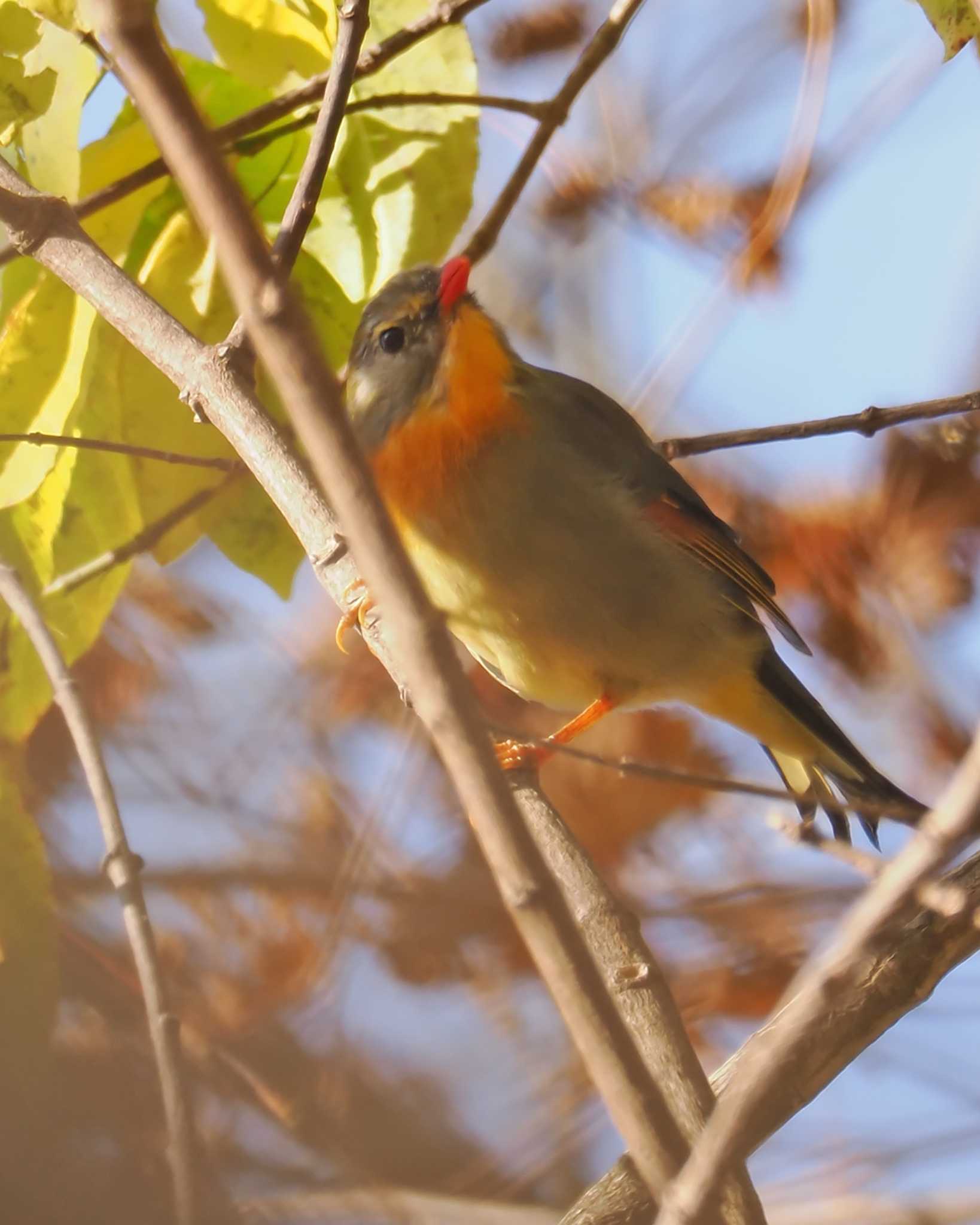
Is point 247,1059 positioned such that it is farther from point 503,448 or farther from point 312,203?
point 312,203

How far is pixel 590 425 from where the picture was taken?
2879mm

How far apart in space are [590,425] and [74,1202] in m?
1.78

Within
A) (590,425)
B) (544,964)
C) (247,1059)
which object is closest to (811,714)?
(590,425)

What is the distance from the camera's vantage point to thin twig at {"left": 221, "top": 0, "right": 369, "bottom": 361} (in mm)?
1878

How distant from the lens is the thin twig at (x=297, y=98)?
221 cm

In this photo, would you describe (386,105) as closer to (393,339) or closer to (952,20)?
(393,339)

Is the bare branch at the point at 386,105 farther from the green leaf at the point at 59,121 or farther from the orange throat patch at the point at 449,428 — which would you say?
the orange throat patch at the point at 449,428

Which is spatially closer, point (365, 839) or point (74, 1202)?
point (74, 1202)

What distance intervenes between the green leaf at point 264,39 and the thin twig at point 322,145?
344 mm

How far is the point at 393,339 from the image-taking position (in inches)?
112

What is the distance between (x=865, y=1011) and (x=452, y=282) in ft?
5.48

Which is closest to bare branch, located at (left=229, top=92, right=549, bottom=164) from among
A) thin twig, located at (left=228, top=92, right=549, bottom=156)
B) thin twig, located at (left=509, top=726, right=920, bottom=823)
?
thin twig, located at (left=228, top=92, right=549, bottom=156)

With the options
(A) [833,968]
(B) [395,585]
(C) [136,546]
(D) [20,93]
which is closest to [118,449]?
(C) [136,546]

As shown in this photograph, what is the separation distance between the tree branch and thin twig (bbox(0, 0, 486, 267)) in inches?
62.4
